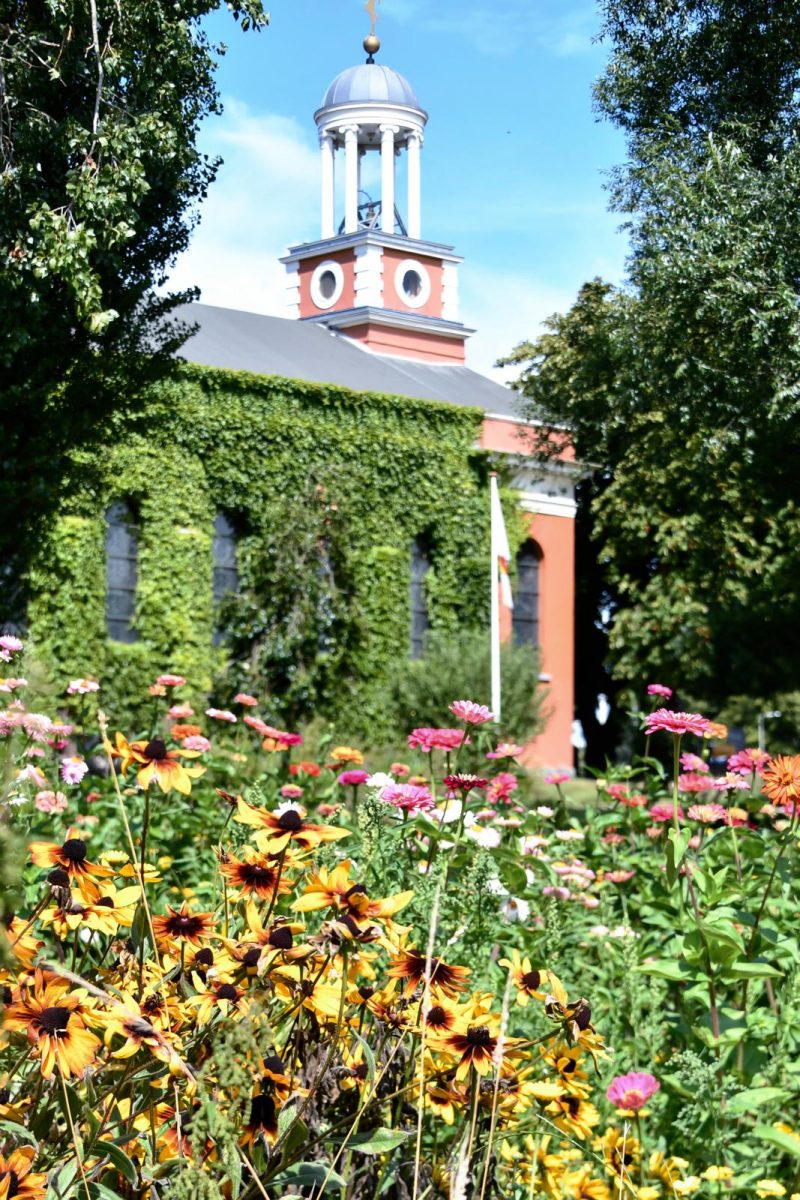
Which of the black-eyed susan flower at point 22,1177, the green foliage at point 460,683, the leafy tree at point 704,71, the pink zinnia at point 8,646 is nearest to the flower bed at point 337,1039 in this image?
the black-eyed susan flower at point 22,1177

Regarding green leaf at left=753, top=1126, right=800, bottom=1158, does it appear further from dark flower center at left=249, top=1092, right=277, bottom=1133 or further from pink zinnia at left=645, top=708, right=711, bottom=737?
dark flower center at left=249, top=1092, right=277, bottom=1133

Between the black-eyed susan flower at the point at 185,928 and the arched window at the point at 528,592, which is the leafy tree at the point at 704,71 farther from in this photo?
the black-eyed susan flower at the point at 185,928

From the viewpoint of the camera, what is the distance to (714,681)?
848 inches

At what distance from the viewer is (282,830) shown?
2258 millimetres

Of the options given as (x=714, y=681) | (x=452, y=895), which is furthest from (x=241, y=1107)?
(x=714, y=681)

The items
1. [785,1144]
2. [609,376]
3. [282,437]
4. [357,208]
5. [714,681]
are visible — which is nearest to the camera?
[785,1144]

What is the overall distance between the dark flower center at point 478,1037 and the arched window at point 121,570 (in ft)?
65.1

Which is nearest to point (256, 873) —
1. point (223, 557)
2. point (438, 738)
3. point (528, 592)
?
point (438, 738)

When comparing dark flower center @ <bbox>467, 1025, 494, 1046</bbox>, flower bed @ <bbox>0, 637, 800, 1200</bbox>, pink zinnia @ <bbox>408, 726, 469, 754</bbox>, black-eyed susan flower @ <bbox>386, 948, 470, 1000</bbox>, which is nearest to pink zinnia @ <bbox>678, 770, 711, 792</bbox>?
flower bed @ <bbox>0, 637, 800, 1200</bbox>

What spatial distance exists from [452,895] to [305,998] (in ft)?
6.11

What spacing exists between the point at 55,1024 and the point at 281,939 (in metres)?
0.31

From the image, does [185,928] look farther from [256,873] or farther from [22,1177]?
[22,1177]

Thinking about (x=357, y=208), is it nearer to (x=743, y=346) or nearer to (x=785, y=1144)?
(x=743, y=346)

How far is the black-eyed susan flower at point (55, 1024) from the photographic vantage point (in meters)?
1.92
